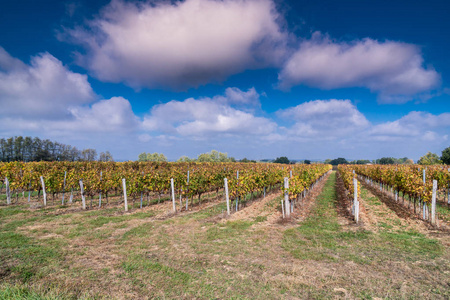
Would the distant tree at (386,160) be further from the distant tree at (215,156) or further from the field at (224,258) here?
the field at (224,258)

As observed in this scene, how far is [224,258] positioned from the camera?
18.8ft

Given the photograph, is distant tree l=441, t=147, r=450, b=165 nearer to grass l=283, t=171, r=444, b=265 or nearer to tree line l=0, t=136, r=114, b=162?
grass l=283, t=171, r=444, b=265

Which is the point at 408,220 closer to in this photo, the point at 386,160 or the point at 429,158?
the point at 429,158

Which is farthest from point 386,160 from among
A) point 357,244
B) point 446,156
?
point 357,244

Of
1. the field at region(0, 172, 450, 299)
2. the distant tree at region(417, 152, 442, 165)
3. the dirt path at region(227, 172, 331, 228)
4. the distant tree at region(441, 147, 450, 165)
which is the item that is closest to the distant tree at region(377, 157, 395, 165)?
the distant tree at region(417, 152, 442, 165)

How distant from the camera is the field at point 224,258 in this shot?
4.21 metres

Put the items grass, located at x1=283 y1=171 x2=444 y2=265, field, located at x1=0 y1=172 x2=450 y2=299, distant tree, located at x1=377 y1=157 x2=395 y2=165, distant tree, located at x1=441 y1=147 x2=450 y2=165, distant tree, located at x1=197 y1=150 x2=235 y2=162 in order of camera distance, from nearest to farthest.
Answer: field, located at x1=0 y1=172 x2=450 y2=299 < grass, located at x1=283 y1=171 x2=444 y2=265 < distant tree, located at x1=441 y1=147 x2=450 y2=165 < distant tree, located at x1=197 y1=150 x2=235 y2=162 < distant tree, located at x1=377 y1=157 x2=395 y2=165

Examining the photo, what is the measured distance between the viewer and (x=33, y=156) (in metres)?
78.2

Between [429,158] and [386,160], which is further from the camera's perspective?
[386,160]

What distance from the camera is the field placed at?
166 inches

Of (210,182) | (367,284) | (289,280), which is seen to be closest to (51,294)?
(289,280)

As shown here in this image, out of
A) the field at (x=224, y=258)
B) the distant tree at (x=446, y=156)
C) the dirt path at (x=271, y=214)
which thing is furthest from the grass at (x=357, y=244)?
the distant tree at (x=446, y=156)

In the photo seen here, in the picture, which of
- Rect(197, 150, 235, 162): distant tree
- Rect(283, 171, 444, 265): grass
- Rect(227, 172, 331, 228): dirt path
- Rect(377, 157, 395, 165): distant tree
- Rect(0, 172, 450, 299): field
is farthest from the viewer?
Rect(377, 157, 395, 165): distant tree

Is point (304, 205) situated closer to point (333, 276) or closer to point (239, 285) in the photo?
point (333, 276)
